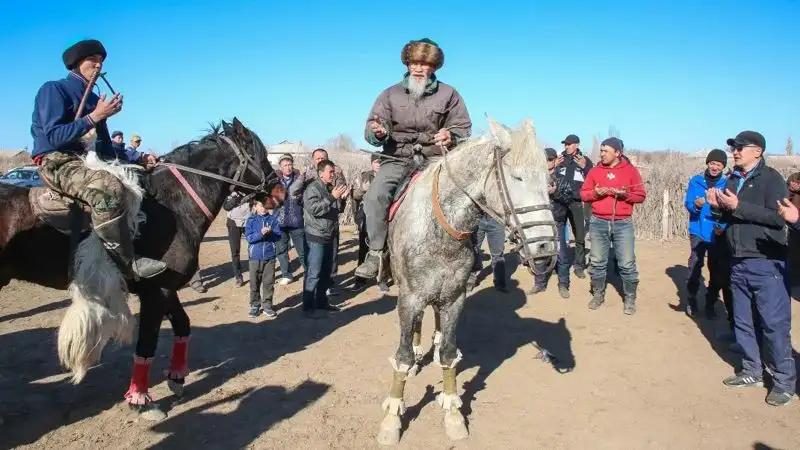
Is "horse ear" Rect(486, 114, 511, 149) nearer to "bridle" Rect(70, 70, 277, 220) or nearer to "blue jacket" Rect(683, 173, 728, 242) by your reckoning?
"bridle" Rect(70, 70, 277, 220)

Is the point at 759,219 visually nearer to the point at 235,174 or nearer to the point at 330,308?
the point at 235,174

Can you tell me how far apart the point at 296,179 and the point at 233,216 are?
4.71 ft

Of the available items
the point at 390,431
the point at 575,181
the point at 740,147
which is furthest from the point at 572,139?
the point at 390,431

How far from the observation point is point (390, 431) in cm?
428

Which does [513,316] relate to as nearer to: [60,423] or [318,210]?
[318,210]

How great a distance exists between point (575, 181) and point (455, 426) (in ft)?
22.1

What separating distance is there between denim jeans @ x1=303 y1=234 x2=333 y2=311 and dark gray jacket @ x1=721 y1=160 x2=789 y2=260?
5.46 metres

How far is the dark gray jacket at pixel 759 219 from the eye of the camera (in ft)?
15.9

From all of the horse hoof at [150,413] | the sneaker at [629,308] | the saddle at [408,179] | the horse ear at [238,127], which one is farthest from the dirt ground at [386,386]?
the horse ear at [238,127]

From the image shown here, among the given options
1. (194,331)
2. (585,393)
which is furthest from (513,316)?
(194,331)

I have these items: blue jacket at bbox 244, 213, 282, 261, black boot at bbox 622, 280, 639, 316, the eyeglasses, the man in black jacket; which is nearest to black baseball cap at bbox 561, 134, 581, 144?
the man in black jacket

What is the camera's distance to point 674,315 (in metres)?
7.92

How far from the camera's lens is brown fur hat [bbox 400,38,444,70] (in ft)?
15.6

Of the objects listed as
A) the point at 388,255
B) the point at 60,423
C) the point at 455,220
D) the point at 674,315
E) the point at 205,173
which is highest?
the point at 205,173
